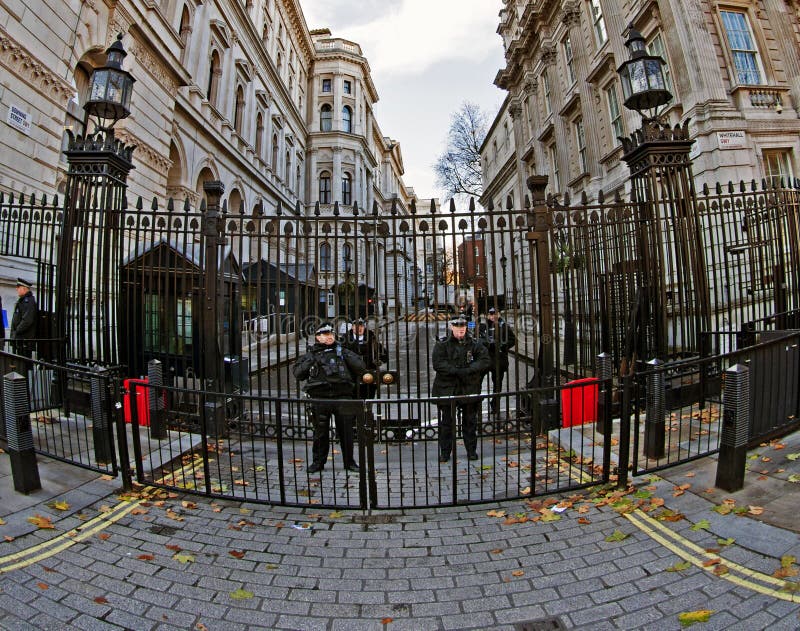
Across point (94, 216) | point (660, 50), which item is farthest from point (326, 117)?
point (94, 216)

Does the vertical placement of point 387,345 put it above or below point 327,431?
above

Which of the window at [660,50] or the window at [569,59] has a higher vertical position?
the window at [569,59]

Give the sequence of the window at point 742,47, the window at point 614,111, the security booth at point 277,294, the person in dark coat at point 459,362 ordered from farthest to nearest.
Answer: the window at point 614,111 < the window at point 742,47 < the security booth at point 277,294 < the person in dark coat at point 459,362

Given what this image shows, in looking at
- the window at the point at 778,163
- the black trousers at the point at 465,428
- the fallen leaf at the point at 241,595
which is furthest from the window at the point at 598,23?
the fallen leaf at the point at 241,595

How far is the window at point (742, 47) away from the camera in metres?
13.6

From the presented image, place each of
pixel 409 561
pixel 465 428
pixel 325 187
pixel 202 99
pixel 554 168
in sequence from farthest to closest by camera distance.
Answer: pixel 325 187 < pixel 554 168 < pixel 202 99 < pixel 465 428 < pixel 409 561

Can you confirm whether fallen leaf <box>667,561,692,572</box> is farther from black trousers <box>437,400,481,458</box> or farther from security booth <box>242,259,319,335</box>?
security booth <box>242,259,319,335</box>

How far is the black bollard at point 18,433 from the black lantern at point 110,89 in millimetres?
4423

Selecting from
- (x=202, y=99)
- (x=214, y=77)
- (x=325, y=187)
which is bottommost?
(x=202, y=99)

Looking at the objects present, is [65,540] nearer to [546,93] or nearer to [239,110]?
[239,110]

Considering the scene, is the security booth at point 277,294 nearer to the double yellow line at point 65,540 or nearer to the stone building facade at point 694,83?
the double yellow line at point 65,540

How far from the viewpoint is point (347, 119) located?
149ft

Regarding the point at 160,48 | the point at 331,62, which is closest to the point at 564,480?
the point at 160,48

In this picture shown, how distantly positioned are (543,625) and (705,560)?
137 cm
